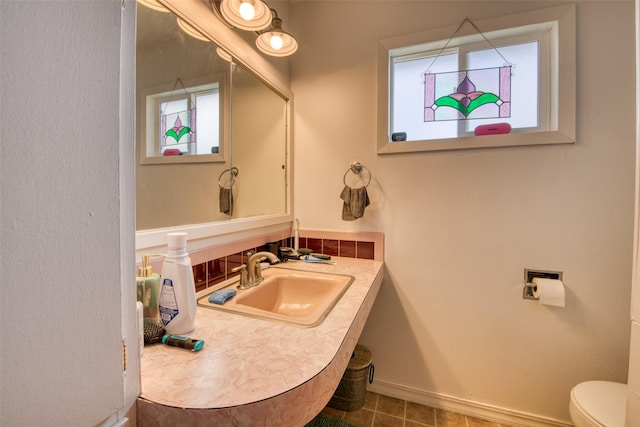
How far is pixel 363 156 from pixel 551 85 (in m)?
0.97

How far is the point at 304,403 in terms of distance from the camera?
52 cm

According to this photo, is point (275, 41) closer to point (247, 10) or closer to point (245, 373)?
point (247, 10)

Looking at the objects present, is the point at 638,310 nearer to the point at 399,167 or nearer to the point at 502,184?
the point at 502,184

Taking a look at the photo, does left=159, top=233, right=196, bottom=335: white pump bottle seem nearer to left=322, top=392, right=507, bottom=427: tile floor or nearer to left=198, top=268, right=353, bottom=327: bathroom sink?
left=198, top=268, right=353, bottom=327: bathroom sink

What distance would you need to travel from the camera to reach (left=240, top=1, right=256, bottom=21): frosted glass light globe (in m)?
1.06

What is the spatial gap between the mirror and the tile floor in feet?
3.90

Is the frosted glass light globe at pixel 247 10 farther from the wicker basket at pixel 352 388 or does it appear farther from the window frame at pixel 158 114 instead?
the wicker basket at pixel 352 388

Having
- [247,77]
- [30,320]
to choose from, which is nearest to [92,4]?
[30,320]

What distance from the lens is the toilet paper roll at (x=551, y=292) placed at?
1.18 metres

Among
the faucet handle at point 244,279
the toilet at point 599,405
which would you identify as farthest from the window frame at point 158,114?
the toilet at point 599,405

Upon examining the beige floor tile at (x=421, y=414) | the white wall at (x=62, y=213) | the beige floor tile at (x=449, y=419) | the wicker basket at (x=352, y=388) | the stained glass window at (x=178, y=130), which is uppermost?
the stained glass window at (x=178, y=130)

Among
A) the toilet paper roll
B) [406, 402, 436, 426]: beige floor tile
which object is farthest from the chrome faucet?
the toilet paper roll

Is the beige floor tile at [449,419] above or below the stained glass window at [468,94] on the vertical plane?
below

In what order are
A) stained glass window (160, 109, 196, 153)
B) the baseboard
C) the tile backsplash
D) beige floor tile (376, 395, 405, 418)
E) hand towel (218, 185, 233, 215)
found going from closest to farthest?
1. stained glass window (160, 109, 196, 153)
2. the tile backsplash
3. hand towel (218, 185, 233, 215)
4. the baseboard
5. beige floor tile (376, 395, 405, 418)
